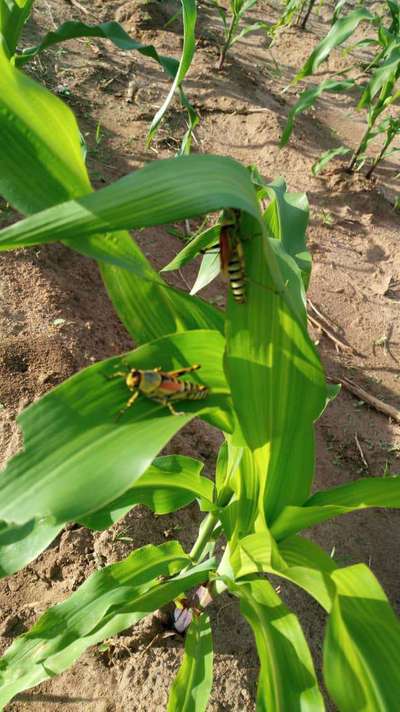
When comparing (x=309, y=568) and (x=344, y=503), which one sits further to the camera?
(x=344, y=503)

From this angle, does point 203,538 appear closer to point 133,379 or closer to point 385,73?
point 133,379

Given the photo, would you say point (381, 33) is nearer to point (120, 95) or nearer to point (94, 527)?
point (120, 95)

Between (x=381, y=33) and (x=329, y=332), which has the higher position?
(x=381, y=33)

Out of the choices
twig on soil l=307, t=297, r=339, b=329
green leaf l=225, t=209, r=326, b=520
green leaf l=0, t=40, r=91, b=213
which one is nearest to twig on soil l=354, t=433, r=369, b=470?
twig on soil l=307, t=297, r=339, b=329

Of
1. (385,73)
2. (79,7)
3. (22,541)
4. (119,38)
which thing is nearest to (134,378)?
(22,541)

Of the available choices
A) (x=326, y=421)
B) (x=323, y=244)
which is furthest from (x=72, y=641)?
(x=323, y=244)

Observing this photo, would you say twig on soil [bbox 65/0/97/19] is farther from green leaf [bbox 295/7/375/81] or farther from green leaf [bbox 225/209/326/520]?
green leaf [bbox 225/209/326/520]
